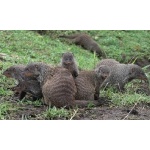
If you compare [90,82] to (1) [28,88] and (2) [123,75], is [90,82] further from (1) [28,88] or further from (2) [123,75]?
(2) [123,75]

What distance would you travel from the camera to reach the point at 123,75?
6.57 meters

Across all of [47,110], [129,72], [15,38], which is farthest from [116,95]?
[15,38]

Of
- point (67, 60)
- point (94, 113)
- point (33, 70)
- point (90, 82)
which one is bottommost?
point (94, 113)

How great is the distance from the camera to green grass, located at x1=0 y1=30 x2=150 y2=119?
17.7 feet

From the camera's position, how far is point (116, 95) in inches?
221

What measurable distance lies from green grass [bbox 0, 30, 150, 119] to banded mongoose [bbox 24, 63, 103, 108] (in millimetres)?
215

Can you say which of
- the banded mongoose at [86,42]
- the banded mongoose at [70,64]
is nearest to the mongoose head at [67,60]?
the banded mongoose at [70,64]

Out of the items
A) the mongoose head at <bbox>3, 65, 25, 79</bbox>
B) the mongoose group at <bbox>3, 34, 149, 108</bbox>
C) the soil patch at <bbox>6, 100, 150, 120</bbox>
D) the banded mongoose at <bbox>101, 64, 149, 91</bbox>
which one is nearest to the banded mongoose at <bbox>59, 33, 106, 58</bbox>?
the banded mongoose at <bbox>101, 64, 149, 91</bbox>

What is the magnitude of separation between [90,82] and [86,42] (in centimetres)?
575

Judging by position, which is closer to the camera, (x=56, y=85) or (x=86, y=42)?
(x=56, y=85)

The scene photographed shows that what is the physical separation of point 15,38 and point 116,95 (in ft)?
13.9

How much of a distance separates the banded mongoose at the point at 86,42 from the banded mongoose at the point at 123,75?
A: 381 centimetres

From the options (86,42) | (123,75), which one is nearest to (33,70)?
(123,75)

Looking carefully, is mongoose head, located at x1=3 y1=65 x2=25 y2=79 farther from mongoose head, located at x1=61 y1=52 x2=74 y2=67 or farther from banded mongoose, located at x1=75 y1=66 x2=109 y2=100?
banded mongoose, located at x1=75 y1=66 x2=109 y2=100
